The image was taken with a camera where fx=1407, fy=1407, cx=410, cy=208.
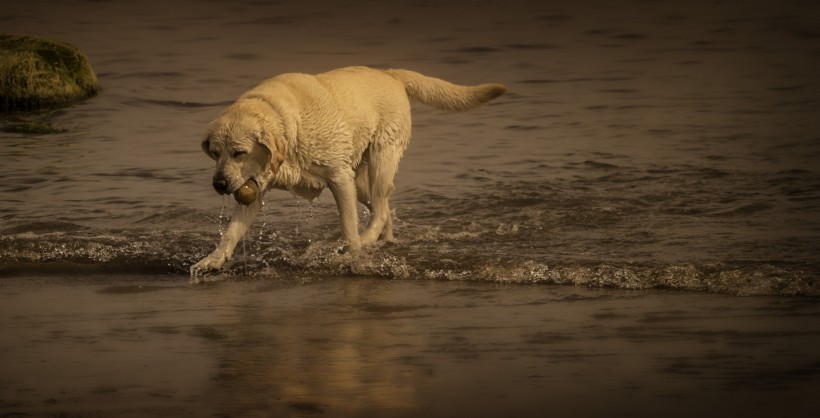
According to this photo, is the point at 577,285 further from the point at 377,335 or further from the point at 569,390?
the point at 569,390

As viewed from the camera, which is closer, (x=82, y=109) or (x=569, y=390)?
(x=569, y=390)

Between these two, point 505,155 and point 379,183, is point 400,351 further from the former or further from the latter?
point 505,155

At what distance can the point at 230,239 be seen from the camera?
9.77m

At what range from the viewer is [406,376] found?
6684 mm

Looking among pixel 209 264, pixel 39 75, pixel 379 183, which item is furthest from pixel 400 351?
pixel 39 75

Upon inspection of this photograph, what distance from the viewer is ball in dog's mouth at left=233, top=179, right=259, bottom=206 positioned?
30.5ft

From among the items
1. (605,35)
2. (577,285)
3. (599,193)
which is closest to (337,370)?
(577,285)

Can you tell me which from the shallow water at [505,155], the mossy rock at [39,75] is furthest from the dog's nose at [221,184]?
the mossy rock at [39,75]

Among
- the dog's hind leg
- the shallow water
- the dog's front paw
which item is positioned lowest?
the shallow water

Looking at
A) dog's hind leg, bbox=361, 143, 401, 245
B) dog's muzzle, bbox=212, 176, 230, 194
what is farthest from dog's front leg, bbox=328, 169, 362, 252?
dog's muzzle, bbox=212, 176, 230, 194

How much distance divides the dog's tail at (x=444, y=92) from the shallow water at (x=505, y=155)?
3.30 feet

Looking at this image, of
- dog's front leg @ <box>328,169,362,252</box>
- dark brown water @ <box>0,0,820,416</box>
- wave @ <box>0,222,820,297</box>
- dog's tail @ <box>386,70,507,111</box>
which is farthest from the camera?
dog's tail @ <box>386,70,507,111</box>

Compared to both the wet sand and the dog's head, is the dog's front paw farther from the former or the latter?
the dog's head

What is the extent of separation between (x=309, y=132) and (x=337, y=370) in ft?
10.3
